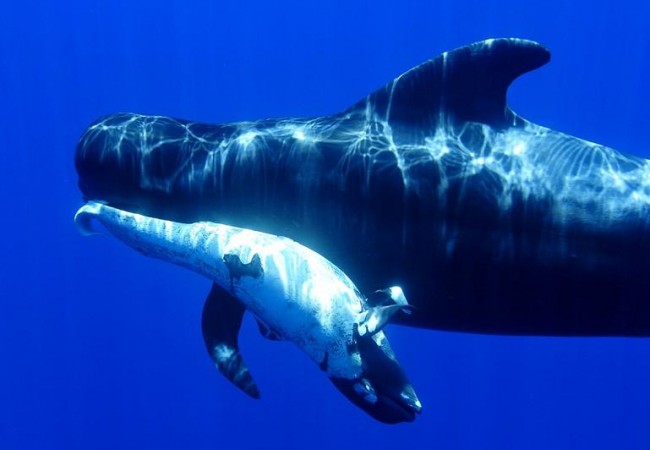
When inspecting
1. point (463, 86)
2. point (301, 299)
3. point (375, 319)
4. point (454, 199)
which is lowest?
point (375, 319)

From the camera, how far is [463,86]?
7.25 metres

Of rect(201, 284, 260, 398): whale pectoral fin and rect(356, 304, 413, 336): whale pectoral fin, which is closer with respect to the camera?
rect(356, 304, 413, 336): whale pectoral fin

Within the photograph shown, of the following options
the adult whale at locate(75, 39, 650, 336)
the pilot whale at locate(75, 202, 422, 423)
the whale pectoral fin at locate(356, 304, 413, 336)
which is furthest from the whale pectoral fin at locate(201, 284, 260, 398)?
the whale pectoral fin at locate(356, 304, 413, 336)

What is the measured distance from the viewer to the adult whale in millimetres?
6660

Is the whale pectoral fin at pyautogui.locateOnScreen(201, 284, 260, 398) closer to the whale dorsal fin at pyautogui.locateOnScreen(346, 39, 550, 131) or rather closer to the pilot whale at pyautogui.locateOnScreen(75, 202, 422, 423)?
the pilot whale at pyautogui.locateOnScreen(75, 202, 422, 423)

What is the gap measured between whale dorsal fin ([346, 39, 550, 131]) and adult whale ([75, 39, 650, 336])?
15 mm

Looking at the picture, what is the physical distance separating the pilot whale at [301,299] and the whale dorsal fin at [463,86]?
2.01 meters

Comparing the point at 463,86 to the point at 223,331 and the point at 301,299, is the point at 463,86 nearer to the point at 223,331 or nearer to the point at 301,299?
the point at 301,299

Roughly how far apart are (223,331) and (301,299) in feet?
6.65

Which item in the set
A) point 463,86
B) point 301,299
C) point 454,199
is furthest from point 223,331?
point 463,86

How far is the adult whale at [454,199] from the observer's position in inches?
262

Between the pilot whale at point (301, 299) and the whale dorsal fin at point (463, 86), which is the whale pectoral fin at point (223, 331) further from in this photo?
the whale dorsal fin at point (463, 86)

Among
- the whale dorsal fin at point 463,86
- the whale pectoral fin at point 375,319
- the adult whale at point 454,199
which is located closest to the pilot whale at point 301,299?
the whale pectoral fin at point 375,319

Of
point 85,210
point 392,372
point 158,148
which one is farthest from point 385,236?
point 85,210
